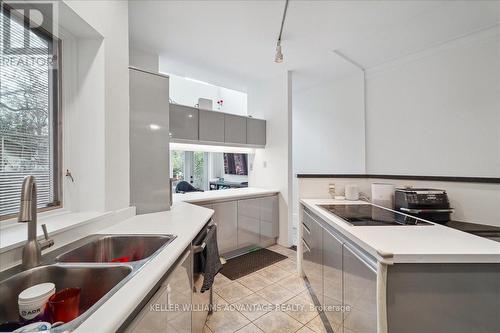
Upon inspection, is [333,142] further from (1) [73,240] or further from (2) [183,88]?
(1) [73,240]

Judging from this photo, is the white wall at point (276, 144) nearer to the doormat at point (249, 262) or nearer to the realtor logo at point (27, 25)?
the doormat at point (249, 262)

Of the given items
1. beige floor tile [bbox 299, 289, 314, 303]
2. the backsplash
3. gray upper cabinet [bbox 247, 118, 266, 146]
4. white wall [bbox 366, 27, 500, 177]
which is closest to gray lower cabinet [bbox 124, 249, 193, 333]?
beige floor tile [bbox 299, 289, 314, 303]

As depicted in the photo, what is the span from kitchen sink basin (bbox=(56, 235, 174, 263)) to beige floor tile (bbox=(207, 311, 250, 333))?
97 cm

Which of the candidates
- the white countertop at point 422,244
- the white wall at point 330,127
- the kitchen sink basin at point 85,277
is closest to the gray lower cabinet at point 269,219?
the white wall at point 330,127

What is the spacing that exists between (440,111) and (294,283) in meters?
2.85

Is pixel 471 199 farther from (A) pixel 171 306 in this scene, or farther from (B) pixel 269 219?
(B) pixel 269 219

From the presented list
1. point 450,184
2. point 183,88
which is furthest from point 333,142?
point 183,88

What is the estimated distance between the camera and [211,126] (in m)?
3.10

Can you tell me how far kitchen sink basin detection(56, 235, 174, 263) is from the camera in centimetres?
124

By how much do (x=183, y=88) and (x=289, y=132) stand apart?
228 cm

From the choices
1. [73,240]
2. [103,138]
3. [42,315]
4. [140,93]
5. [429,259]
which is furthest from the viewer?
[140,93]

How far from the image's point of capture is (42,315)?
693 mm

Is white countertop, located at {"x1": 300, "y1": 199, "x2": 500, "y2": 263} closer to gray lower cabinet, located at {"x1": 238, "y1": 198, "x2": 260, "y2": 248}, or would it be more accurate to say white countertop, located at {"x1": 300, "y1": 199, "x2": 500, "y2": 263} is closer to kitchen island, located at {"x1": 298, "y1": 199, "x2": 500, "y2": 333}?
kitchen island, located at {"x1": 298, "y1": 199, "x2": 500, "y2": 333}

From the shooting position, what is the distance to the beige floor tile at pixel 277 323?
169 cm
